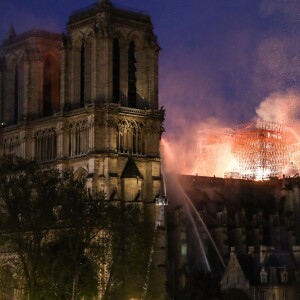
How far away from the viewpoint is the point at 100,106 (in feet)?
361

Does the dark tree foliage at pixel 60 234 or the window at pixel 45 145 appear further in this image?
the window at pixel 45 145

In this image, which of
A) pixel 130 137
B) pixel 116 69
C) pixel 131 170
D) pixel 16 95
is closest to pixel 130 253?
pixel 131 170

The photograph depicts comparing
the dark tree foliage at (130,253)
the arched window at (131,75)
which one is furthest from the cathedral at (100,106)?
the dark tree foliage at (130,253)

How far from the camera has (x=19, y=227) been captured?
9106 cm

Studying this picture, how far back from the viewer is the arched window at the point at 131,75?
378 feet

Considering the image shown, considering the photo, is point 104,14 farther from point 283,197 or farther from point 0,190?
point 283,197

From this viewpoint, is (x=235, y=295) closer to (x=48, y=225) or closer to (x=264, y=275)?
(x=264, y=275)

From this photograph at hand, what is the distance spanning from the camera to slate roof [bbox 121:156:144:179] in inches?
4336

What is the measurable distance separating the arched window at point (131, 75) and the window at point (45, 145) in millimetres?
9493

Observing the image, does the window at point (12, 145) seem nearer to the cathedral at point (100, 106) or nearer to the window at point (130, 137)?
the cathedral at point (100, 106)

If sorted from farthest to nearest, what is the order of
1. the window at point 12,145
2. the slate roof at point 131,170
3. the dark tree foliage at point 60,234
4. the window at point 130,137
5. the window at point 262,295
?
1. the window at point 12,145
2. the window at point 130,137
3. the slate roof at point 131,170
4. the window at point 262,295
5. the dark tree foliage at point 60,234

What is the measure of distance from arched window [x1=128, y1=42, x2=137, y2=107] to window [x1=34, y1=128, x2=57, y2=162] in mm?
9493

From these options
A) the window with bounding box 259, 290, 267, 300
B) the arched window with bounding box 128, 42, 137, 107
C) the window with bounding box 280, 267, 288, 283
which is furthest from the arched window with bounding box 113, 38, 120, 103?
the window with bounding box 259, 290, 267, 300

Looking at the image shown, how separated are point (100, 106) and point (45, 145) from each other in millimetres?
11170
